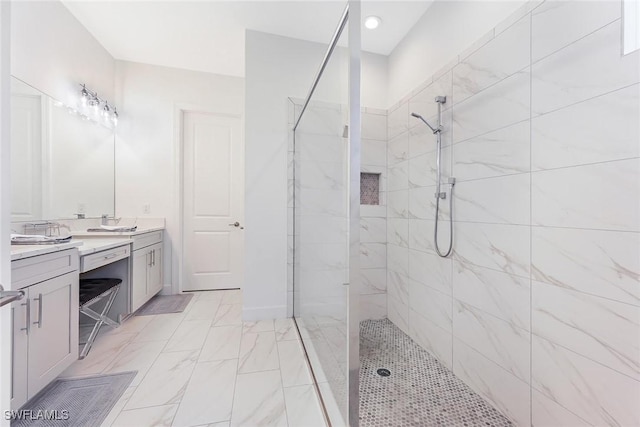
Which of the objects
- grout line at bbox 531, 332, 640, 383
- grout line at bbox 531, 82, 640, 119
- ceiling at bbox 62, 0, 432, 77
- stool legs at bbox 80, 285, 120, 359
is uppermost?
ceiling at bbox 62, 0, 432, 77

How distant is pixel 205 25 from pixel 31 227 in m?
2.14

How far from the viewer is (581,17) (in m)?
1.00

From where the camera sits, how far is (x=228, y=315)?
2.46 m

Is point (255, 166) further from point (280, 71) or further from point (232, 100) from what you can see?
point (232, 100)

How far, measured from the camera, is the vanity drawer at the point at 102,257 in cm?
162

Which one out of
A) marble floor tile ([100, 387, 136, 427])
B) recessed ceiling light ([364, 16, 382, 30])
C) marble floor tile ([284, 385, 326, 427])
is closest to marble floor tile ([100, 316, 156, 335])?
marble floor tile ([100, 387, 136, 427])

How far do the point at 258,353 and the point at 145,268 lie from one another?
1516 mm

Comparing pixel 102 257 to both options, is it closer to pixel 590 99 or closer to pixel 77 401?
pixel 77 401

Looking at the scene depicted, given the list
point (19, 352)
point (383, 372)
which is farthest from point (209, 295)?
point (383, 372)

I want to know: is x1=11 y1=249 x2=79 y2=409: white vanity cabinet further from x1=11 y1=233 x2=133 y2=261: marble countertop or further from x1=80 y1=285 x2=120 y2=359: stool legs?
x1=80 y1=285 x2=120 y2=359: stool legs

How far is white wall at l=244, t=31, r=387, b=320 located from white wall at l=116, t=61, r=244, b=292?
3.76ft

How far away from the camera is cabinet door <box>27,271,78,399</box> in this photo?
1.22 meters

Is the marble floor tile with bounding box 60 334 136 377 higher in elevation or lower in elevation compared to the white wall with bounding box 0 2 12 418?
lower

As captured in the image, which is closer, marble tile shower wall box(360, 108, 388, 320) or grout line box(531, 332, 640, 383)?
grout line box(531, 332, 640, 383)
